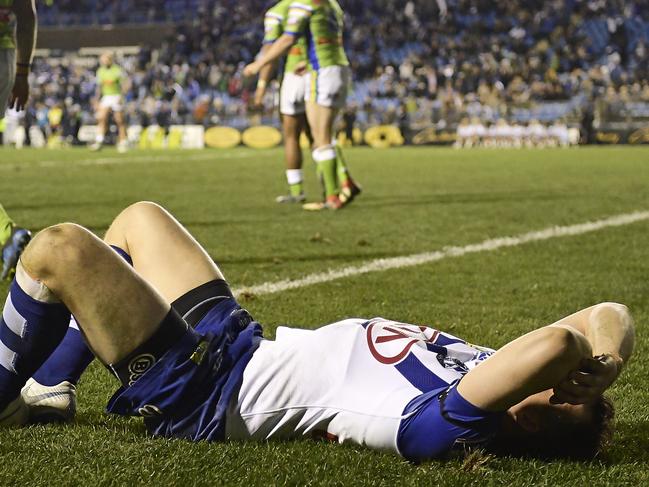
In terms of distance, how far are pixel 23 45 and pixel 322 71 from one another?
3.98 meters

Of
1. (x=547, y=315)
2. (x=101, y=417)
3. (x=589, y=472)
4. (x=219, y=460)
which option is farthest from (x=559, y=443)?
(x=547, y=315)

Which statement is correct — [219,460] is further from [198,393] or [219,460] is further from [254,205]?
[254,205]

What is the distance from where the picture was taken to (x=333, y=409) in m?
2.59

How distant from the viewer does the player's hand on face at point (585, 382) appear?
2379mm

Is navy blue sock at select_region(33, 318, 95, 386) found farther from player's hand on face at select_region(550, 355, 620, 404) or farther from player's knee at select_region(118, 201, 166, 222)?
player's hand on face at select_region(550, 355, 620, 404)

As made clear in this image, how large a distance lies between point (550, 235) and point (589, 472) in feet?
16.8

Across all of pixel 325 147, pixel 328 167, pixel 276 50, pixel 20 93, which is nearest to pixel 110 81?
pixel 276 50

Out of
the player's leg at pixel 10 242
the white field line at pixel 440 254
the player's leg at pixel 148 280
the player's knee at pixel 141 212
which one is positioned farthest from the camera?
the white field line at pixel 440 254

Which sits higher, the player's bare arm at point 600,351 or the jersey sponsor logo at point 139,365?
the jersey sponsor logo at point 139,365

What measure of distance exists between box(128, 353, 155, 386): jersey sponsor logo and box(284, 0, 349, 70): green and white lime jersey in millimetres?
7636

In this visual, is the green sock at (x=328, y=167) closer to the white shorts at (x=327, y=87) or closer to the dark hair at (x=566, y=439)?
the white shorts at (x=327, y=87)

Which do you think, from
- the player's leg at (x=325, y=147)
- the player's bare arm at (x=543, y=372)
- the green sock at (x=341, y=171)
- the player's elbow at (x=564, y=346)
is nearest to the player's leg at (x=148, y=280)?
Answer: the player's bare arm at (x=543, y=372)

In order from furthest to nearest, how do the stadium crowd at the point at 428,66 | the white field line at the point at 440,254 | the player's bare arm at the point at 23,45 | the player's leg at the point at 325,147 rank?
the stadium crowd at the point at 428,66 < the player's leg at the point at 325,147 < the player's bare arm at the point at 23,45 < the white field line at the point at 440,254

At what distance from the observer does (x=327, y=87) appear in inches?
386
